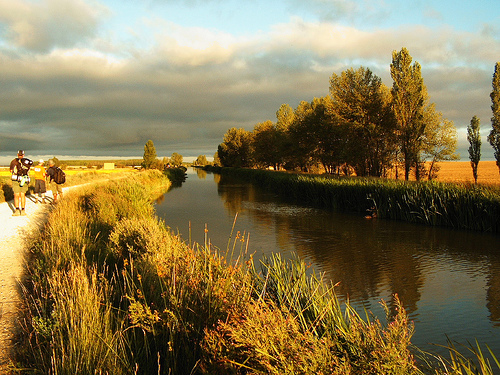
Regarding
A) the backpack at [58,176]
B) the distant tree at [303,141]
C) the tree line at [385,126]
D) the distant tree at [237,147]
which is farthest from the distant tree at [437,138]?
the distant tree at [237,147]

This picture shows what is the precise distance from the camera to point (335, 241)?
1235 cm

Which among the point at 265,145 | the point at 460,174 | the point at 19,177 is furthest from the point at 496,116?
the point at 19,177

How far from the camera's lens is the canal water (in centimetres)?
601

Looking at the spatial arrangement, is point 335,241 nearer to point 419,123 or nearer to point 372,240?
point 372,240

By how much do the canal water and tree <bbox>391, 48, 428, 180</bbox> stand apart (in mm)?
12347

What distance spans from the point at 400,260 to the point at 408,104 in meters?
20.7

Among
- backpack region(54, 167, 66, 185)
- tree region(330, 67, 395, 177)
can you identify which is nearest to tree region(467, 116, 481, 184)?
tree region(330, 67, 395, 177)

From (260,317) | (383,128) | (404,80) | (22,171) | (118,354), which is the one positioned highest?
(404,80)

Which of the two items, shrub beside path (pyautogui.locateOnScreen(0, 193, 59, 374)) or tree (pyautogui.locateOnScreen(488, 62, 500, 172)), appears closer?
shrub beside path (pyautogui.locateOnScreen(0, 193, 59, 374))

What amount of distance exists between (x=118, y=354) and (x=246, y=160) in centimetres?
7520

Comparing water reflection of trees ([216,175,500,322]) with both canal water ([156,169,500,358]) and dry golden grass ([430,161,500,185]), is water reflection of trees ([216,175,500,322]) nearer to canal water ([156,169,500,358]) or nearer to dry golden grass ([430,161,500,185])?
canal water ([156,169,500,358])

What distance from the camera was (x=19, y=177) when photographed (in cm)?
1284

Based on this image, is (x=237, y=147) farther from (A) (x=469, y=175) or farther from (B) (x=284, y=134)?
(A) (x=469, y=175)

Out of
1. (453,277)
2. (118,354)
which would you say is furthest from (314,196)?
(118,354)
